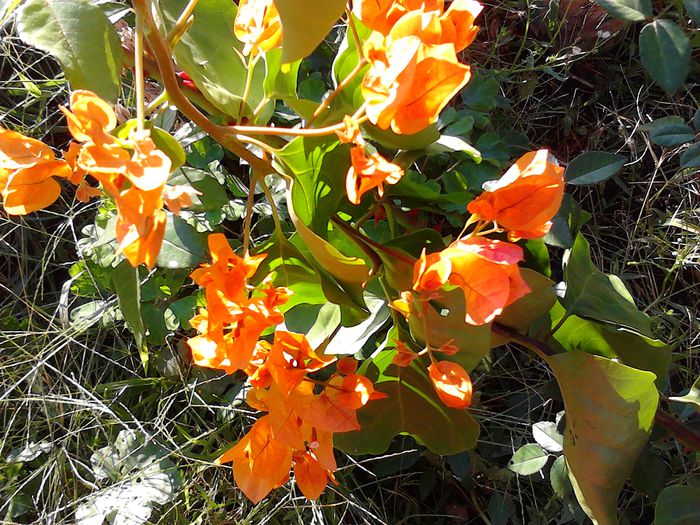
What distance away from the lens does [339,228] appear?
0.62 m

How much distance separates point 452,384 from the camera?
1.58 ft

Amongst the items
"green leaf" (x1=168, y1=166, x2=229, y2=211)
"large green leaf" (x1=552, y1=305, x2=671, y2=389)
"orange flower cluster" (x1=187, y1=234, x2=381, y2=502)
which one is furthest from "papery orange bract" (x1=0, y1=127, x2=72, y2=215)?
"large green leaf" (x1=552, y1=305, x2=671, y2=389)

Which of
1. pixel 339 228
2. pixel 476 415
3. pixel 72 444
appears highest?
pixel 339 228

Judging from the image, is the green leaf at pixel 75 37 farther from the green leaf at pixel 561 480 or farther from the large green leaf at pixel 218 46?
the green leaf at pixel 561 480

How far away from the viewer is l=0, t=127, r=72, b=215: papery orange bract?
0.44 meters

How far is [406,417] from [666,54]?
50 centimetres

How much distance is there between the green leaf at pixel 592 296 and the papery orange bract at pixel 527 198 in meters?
0.21

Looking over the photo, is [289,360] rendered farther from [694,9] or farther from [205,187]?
[694,9]

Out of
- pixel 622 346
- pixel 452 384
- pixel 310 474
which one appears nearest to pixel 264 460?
pixel 310 474

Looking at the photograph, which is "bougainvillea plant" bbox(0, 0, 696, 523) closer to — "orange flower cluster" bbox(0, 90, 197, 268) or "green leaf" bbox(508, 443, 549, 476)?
"orange flower cluster" bbox(0, 90, 197, 268)

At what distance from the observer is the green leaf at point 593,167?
812 mm

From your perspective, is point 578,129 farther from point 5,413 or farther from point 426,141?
point 5,413

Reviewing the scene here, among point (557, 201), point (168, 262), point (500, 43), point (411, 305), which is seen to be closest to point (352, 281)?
point (411, 305)

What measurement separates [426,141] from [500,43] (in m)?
0.42
